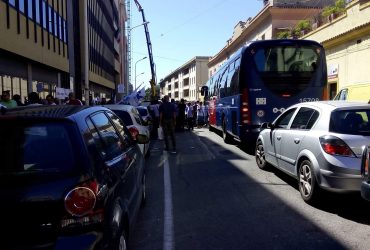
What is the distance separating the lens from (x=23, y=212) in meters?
2.74

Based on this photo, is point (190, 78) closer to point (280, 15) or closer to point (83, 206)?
point (280, 15)

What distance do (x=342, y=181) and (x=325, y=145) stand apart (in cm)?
55

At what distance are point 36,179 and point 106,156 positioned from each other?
32.5 inches

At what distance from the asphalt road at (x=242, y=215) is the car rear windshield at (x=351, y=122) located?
2.89 ft

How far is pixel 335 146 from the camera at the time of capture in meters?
5.71

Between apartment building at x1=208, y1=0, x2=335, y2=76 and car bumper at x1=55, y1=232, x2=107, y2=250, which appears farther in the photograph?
apartment building at x1=208, y1=0, x2=335, y2=76

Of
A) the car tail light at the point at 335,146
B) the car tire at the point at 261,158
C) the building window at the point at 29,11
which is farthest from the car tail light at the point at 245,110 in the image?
the building window at the point at 29,11

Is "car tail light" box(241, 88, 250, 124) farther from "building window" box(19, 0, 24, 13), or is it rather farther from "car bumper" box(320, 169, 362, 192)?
"building window" box(19, 0, 24, 13)

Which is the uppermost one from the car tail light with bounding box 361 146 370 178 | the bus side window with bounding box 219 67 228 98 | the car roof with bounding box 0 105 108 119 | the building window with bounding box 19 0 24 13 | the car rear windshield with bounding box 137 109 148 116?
the building window with bounding box 19 0 24 13

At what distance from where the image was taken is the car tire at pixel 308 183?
6.07 meters

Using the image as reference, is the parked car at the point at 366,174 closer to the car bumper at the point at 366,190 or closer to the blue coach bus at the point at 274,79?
the car bumper at the point at 366,190

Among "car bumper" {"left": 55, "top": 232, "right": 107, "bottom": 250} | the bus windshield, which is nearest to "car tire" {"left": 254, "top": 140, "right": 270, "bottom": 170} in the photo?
the bus windshield

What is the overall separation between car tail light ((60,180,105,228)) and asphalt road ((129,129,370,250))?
6.02 ft

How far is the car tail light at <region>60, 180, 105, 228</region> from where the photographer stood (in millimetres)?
2797
